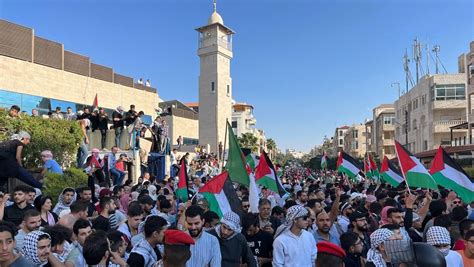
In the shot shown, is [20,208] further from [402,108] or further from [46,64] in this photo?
[402,108]

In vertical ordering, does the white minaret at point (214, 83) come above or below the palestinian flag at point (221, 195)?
above

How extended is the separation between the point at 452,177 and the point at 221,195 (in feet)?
16.4

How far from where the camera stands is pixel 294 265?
455cm

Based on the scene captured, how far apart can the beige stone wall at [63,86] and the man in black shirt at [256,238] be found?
2163 centimetres

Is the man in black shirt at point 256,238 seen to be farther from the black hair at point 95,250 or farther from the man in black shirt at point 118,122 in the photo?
the man in black shirt at point 118,122

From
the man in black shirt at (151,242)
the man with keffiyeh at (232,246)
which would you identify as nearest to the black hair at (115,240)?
the man in black shirt at (151,242)

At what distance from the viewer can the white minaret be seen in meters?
52.9

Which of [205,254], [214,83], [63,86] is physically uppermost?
[214,83]

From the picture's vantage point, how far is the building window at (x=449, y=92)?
51688mm

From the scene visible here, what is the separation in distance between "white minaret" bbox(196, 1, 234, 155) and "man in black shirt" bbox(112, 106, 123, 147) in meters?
33.2

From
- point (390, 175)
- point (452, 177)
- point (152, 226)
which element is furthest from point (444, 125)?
point (152, 226)

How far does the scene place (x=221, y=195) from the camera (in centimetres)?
617

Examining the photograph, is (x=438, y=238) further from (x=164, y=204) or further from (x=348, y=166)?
(x=348, y=166)

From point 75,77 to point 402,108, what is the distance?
2081 inches
